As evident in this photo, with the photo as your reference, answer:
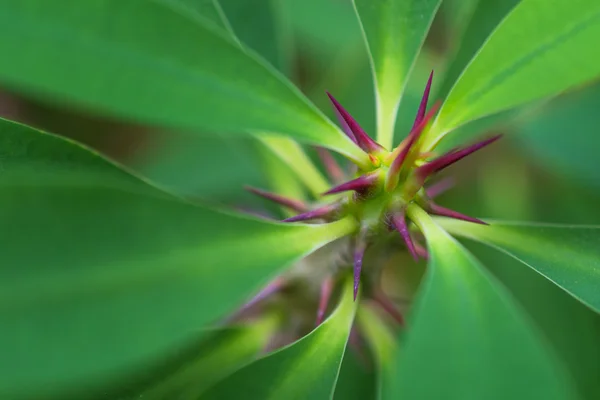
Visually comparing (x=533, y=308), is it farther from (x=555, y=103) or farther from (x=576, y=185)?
(x=555, y=103)

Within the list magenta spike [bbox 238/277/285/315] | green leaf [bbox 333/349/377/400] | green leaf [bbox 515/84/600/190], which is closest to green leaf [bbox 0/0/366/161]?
magenta spike [bbox 238/277/285/315]

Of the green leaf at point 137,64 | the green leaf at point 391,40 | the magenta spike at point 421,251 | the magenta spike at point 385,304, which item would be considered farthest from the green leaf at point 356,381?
the green leaf at point 137,64

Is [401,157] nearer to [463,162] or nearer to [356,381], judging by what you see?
[356,381]

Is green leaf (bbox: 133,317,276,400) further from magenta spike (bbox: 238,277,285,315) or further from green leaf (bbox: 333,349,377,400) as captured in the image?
green leaf (bbox: 333,349,377,400)

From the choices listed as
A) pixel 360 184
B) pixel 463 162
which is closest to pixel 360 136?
pixel 360 184

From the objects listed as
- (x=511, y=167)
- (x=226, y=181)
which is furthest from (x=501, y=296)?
(x=511, y=167)

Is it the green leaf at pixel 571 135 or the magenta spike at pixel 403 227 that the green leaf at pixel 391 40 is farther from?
the green leaf at pixel 571 135
